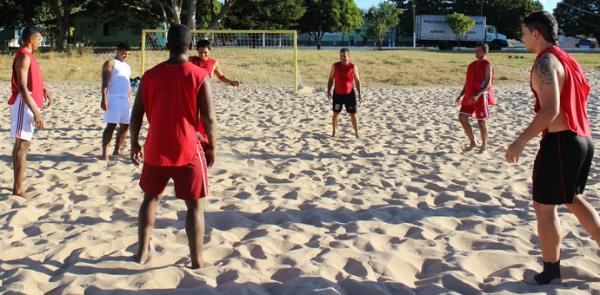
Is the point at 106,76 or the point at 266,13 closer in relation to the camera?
the point at 106,76

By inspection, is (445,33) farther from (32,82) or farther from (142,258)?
(142,258)


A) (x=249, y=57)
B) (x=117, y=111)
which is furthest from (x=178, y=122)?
(x=249, y=57)

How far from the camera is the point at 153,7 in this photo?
36.8 meters

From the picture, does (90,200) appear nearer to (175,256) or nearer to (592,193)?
(175,256)

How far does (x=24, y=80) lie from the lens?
4.90 metres

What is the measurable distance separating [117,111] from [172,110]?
12.6 feet

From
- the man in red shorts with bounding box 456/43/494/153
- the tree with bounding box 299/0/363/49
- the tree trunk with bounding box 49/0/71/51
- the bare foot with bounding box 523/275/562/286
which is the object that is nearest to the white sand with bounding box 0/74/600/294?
the bare foot with bounding box 523/275/562/286

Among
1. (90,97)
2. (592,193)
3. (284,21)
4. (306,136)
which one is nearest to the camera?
(592,193)

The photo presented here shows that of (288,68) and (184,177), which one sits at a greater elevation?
(288,68)

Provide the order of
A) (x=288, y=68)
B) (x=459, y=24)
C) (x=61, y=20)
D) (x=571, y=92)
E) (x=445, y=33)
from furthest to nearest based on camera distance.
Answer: (x=445, y=33)
(x=459, y=24)
(x=61, y=20)
(x=288, y=68)
(x=571, y=92)

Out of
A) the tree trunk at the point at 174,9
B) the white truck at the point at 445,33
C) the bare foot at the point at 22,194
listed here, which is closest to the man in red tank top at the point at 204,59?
Answer: the bare foot at the point at 22,194

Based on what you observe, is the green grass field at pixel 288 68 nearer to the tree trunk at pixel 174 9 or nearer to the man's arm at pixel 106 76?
the tree trunk at pixel 174 9

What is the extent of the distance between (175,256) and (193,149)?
0.82 meters

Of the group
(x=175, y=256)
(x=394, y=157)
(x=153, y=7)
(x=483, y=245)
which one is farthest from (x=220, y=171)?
(x=153, y=7)
